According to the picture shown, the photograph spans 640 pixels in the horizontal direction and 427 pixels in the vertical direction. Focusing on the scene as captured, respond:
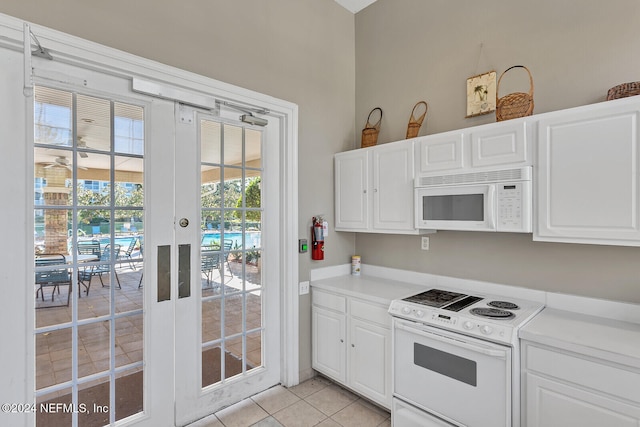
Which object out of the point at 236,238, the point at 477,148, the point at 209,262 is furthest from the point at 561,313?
the point at 209,262

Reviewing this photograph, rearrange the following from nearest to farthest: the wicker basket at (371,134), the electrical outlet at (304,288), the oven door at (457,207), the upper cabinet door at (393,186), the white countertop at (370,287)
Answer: the oven door at (457,207), the white countertop at (370,287), the upper cabinet door at (393,186), the electrical outlet at (304,288), the wicker basket at (371,134)

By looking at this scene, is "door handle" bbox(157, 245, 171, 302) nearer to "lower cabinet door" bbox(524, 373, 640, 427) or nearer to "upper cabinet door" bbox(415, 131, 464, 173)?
"upper cabinet door" bbox(415, 131, 464, 173)

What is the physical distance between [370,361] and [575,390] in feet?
4.11

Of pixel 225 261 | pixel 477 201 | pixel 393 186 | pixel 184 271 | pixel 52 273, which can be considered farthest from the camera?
pixel 393 186

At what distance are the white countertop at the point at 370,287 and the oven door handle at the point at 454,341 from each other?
0.24 meters

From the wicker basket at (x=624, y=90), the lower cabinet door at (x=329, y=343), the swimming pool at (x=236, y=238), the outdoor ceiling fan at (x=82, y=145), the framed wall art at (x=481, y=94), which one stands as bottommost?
the lower cabinet door at (x=329, y=343)

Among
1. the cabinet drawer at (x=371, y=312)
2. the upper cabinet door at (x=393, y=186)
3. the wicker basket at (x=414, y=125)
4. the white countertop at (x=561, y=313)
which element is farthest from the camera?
the wicker basket at (x=414, y=125)

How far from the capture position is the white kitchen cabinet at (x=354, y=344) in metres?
2.32

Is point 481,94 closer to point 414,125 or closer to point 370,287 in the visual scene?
point 414,125

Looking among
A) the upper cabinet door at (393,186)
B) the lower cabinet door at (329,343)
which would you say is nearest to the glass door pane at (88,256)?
the lower cabinet door at (329,343)

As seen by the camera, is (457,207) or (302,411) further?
(302,411)

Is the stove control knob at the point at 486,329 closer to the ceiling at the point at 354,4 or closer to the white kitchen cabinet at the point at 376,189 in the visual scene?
the white kitchen cabinet at the point at 376,189

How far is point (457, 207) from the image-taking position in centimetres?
223

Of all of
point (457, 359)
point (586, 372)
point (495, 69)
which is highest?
point (495, 69)
